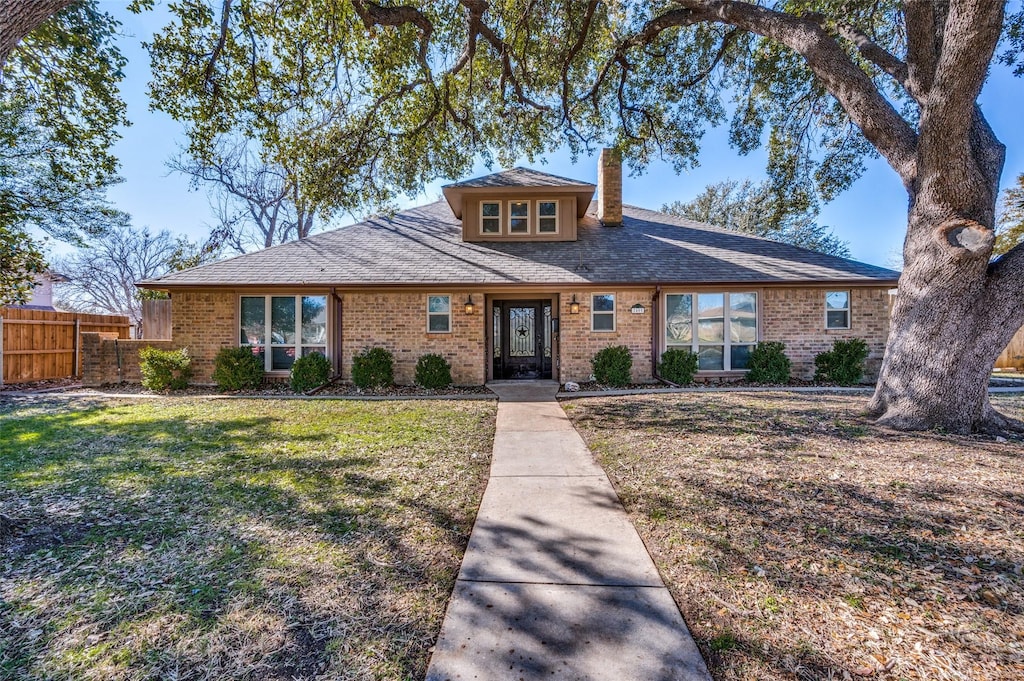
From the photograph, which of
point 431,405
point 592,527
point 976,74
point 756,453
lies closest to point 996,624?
point 592,527

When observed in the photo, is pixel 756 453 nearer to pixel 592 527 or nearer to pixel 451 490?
pixel 592 527

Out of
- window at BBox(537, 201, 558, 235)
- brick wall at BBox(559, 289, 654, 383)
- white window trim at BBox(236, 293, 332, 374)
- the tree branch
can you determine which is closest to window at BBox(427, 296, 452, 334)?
white window trim at BBox(236, 293, 332, 374)

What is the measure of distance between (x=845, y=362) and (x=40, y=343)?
20.7 m

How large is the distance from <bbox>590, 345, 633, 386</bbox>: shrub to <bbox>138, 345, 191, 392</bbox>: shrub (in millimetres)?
9654

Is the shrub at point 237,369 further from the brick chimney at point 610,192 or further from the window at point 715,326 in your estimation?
the brick chimney at point 610,192

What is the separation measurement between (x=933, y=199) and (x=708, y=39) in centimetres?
681

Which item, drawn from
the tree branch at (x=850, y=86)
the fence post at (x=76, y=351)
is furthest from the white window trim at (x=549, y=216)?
the fence post at (x=76, y=351)

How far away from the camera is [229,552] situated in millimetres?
2664

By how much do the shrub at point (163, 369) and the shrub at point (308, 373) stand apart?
8.78 ft

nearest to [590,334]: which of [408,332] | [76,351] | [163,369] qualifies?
[408,332]

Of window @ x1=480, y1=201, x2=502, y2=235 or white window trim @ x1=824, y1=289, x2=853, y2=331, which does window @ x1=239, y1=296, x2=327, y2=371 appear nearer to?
window @ x1=480, y1=201, x2=502, y2=235

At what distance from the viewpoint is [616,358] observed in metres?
9.95

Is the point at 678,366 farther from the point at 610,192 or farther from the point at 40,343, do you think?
the point at 40,343

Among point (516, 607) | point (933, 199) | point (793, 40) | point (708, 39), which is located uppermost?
point (708, 39)
